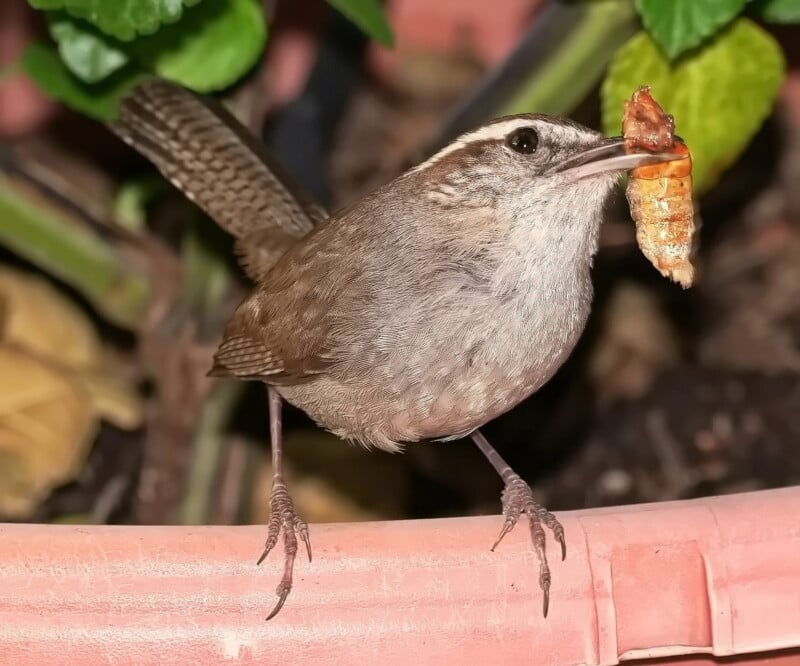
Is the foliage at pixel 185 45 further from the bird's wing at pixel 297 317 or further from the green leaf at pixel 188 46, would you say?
the bird's wing at pixel 297 317

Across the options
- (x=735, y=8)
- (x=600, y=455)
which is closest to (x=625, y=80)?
(x=735, y=8)

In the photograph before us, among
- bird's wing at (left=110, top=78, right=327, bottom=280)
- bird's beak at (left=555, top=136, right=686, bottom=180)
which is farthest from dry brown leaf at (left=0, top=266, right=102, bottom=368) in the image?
bird's beak at (left=555, top=136, right=686, bottom=180)

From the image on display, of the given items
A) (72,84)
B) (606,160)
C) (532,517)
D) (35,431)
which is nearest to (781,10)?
(606,160)

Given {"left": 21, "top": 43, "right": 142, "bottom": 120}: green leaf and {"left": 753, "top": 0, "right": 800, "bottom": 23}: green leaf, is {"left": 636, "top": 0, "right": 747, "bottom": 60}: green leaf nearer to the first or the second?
{"left": 753, "top": 0, "right": 800, "bottom": 23}: green leaf

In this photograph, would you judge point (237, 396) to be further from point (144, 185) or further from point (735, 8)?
point (735, 8)

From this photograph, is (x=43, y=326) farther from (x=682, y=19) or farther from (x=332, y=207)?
(x=682, y=19)

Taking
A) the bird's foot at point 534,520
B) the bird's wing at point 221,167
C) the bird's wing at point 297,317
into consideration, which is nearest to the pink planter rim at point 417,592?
the bird's foot at point 534,520
